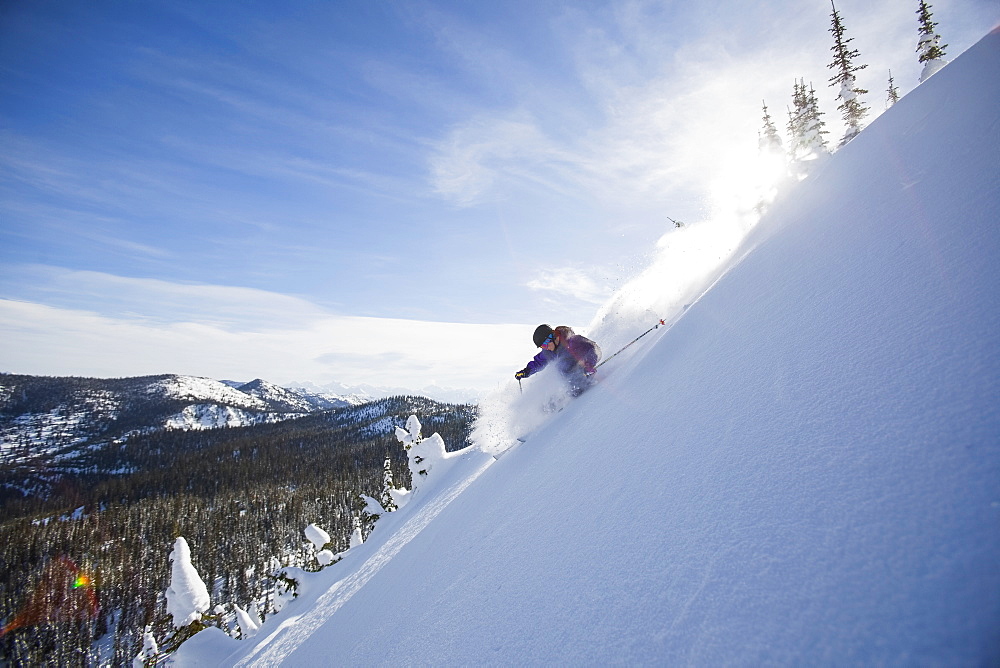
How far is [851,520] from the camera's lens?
1.46m

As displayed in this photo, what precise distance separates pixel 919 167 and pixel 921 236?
154 cm

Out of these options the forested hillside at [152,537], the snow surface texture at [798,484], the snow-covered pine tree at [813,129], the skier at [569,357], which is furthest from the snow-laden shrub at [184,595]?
the snow-covered pine tree at [813,129]

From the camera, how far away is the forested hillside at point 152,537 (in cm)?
5091

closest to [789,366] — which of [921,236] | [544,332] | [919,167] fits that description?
[921,236]

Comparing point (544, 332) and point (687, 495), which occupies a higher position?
point (544, 332)

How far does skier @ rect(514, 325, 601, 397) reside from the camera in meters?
7.45

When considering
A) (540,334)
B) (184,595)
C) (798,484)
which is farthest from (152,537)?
(798,484)

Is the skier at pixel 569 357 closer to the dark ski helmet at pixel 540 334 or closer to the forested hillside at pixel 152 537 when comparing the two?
the dark ski helmet at pixel 540 334

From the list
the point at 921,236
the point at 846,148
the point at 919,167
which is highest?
the point at 846,148

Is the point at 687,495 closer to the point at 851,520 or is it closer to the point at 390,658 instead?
the point at 851,520

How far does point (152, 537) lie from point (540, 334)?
305 feet

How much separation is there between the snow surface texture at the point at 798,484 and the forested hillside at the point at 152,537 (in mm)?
17787

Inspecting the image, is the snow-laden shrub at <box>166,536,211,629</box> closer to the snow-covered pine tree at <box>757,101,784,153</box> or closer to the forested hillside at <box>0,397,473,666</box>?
the forested hillside at <box>0,397,473,666</box>

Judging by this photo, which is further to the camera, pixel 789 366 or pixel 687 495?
pixel 789 366
